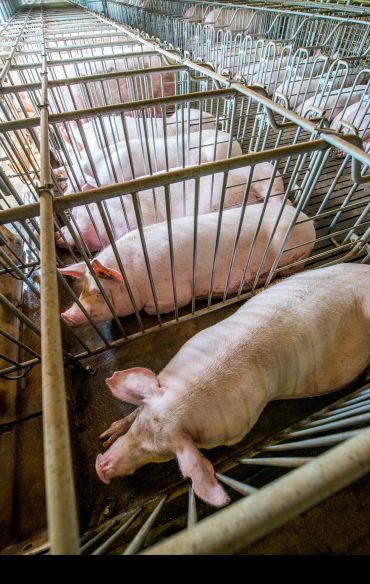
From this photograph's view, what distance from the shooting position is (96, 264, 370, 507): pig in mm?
1378

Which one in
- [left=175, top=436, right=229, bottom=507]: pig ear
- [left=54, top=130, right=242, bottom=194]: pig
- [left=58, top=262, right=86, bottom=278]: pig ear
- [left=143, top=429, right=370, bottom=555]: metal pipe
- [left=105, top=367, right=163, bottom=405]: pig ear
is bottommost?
[left=175, top=436, right=229, bottom=507]: pig ear

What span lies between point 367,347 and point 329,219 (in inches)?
81.8

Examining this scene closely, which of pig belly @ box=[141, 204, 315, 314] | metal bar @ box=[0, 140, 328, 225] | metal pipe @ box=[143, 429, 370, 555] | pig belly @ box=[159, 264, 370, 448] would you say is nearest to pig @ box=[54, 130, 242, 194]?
pig belly @ box=[141, 204, 315, 314]

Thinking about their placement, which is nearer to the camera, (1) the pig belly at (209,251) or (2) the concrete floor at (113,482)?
(2) the concrete floor at (113,482)

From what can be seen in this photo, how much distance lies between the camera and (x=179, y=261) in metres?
2.23

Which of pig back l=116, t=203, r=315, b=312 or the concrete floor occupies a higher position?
pig back l=116, t=203, r=315, b=312

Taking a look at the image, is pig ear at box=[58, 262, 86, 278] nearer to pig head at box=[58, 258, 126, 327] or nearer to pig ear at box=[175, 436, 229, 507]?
pig head at box=[58, 258, 126, 327]

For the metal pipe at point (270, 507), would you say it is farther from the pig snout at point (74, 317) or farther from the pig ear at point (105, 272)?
the pig snout at point (74, 317)

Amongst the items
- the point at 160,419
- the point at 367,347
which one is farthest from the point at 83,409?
the point at 367,347

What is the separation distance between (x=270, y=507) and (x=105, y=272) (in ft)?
5.48

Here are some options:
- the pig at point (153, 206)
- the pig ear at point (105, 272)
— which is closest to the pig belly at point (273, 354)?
the pig ear at point (105, 272)

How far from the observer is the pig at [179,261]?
6.73 ft

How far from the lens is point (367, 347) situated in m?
1.77
